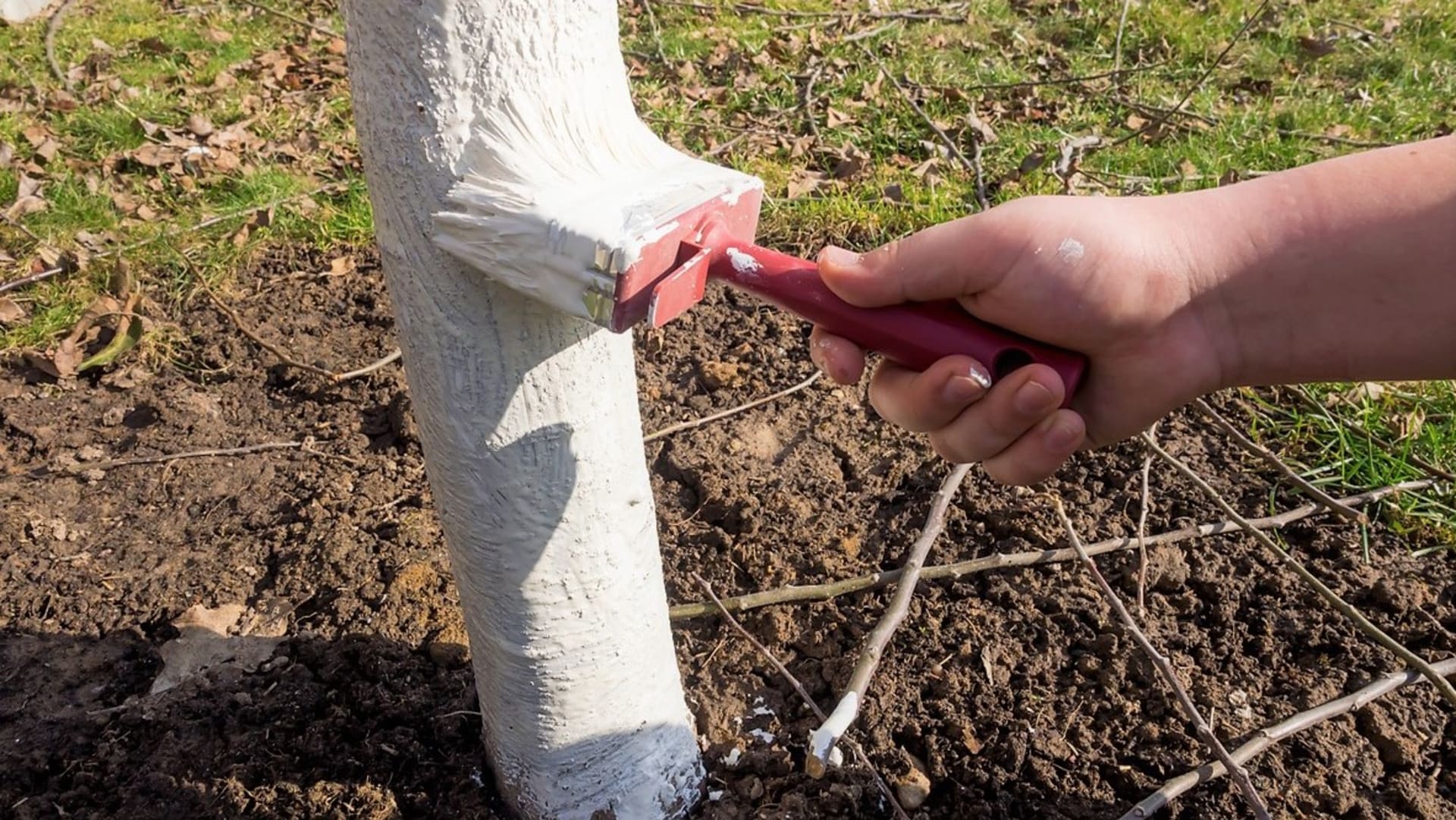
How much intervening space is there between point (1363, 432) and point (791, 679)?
1640mm

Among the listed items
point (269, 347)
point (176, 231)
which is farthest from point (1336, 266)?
point (176, 231)

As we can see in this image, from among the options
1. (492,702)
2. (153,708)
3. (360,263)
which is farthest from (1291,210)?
(360,263)

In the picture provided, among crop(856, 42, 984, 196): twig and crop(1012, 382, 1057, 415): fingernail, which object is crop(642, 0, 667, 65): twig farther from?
crop(1012, 382, 1057, 415): fingernail

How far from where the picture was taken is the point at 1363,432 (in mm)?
2418

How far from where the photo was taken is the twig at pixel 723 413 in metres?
2.41

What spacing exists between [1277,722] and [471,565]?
1.48 meters

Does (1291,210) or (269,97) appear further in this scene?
(269,97)

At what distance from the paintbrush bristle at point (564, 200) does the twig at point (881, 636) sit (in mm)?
644

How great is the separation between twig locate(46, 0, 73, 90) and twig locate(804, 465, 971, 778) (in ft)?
12.3

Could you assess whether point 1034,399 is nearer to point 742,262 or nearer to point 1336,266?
point 742,262

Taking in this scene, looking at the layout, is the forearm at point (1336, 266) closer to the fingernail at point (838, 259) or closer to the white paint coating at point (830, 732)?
Answer: the fingernail at point (838, 259)

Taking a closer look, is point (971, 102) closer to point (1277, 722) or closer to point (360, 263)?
point (360, 263)

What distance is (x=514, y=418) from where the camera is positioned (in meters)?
1.25

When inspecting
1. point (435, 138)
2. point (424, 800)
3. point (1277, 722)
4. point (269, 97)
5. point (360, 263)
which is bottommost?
point (1277, 722)
